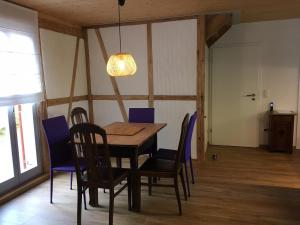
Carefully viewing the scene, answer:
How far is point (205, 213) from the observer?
269 centimetres

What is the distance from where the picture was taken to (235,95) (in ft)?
16.7

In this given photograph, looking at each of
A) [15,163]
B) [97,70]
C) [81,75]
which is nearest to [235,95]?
[97,70]

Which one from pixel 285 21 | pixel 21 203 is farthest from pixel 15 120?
pixel 285 21

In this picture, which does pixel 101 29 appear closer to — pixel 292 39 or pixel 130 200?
pixel 130 200

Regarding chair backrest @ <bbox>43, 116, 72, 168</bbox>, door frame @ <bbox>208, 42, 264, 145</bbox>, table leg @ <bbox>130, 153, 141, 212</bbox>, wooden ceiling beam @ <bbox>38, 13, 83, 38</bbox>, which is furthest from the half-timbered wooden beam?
table leg @ <bbox>130, 153, 141, 212</bbox>

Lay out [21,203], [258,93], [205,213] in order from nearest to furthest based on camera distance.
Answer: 1. [205,213]
2. [21,203]
3. [258,93]

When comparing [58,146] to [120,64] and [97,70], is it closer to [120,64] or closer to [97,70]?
[120,64]

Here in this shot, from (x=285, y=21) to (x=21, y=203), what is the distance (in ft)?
16.8

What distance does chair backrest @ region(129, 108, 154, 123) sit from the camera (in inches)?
152

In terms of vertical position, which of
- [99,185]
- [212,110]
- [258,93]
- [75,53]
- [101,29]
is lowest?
[99,185]

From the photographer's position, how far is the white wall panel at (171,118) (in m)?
4.41

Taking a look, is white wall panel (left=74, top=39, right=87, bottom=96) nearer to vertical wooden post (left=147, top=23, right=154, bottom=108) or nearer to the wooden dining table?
vertical wooden post (left=147, top=23, right=154, bottom=108)

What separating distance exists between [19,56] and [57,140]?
3.98 feet

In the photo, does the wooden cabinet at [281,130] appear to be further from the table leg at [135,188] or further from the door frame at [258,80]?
the table leg at [135,188]
